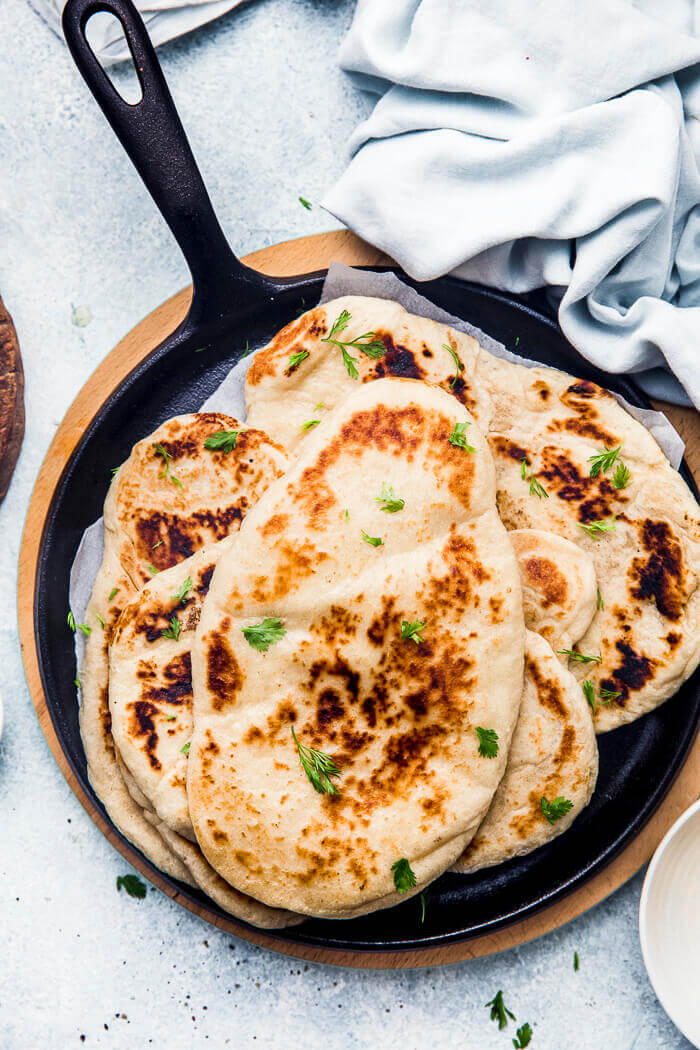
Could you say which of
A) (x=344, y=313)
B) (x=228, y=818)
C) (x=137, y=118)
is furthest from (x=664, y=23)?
(x=228, y=818)

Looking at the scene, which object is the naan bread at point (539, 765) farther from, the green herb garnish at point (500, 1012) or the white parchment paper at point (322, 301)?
the white parchment paper at point (322, 301)

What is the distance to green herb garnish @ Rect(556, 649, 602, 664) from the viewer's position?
2271 millimetres

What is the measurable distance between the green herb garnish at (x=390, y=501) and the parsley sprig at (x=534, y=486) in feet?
1.54

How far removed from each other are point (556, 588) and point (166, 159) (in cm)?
169

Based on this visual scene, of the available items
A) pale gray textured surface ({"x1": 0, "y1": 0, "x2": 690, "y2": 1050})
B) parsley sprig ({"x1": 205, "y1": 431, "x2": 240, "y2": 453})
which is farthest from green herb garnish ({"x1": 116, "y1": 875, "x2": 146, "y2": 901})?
parsley sprig ({"x1": 205, "y1": 431, "x2": 240, "y2": 453})

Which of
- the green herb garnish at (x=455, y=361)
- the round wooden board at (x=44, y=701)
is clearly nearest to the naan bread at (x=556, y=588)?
the green herb garnish at (x=455, y=361)

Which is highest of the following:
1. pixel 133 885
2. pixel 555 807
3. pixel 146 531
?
pixel 146 531

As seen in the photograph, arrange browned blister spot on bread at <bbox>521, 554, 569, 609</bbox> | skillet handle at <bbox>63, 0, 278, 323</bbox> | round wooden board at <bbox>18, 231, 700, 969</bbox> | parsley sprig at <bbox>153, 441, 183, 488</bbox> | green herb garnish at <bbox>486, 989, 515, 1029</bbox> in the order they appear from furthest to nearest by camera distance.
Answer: green herb garnish at <bbox>486, 989, 515, 1029</bbox> → round wooden board at <bbox>18, 231, 700, 969</bbox> → parsley sprig at <bbox>153, 441, 183, 488</bbox> → skillet handle at <bbox>63, 0, 278, 323</bbox> → browned blister spot on bread at <bbox>521, 554, 569, 609</bbox>

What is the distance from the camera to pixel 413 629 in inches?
83.3

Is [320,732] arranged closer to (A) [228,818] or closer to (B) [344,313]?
(A) [228,818]

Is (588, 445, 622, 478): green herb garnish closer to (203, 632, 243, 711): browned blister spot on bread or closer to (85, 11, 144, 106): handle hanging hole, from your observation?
(203, 632, 243, 711): browned blister spot on bread

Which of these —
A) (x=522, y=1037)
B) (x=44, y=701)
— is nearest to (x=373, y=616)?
(x=44, y=701)

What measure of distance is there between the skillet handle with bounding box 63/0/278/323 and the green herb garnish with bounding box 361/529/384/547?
39.0 inches

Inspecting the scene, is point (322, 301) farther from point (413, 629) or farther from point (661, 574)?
point (661, 574)
